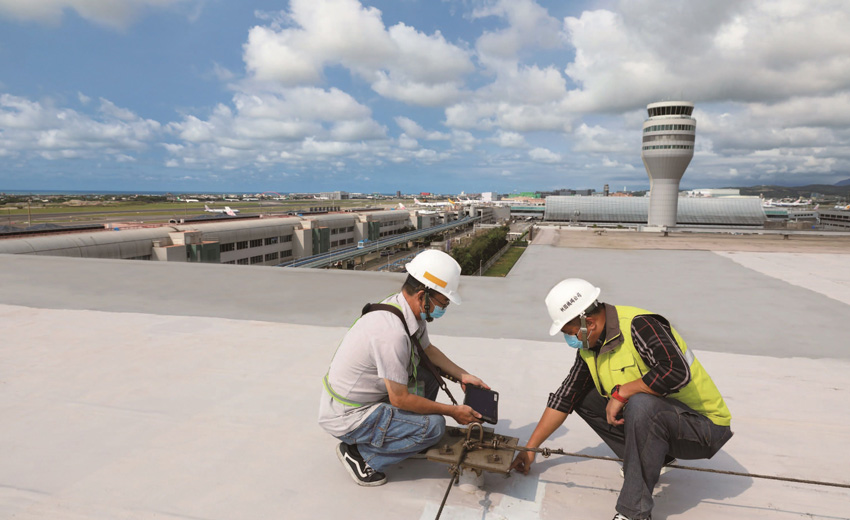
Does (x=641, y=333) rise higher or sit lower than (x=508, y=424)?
higher

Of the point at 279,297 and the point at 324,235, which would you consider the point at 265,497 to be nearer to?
the point at 279,297

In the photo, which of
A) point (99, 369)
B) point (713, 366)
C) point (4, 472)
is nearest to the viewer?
point (4, 472)

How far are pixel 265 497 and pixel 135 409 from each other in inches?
69.9

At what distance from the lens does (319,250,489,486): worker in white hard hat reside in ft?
8.01

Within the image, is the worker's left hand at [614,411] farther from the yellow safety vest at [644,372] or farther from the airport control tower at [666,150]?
the airport control tower at [666,150]

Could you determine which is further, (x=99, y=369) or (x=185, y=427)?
(x=99, y=369)

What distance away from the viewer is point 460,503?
8.44 feet

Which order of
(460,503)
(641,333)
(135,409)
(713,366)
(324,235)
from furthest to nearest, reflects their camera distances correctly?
(324,235)
(713,366)
(135,409)
(460,503)
(641,333)

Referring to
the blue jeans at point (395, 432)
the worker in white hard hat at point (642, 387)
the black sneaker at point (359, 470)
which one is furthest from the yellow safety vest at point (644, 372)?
the black sneaker at point (359, 470)

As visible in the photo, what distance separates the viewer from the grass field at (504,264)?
42.1 m

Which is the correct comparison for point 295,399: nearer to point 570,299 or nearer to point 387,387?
A: point 387,387

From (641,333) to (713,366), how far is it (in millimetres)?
3264

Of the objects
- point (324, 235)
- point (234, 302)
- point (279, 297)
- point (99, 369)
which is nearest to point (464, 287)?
point (279, 297)

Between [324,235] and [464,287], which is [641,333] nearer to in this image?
[464,287]
